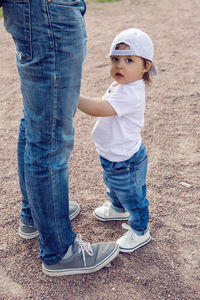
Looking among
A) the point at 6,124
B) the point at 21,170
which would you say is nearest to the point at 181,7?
the point at 6,124

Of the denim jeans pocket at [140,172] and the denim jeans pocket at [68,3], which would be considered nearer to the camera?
the denim jeans pocket at [68,3]

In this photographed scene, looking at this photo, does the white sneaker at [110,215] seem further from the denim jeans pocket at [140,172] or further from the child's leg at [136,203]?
the denim jeans pocket at [140,172]

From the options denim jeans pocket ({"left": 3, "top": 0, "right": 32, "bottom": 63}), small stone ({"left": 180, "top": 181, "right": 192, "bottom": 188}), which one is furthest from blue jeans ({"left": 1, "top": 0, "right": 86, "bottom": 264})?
small stone ({"left": 180, "top": 181, "right": 192, "bottom": 188})

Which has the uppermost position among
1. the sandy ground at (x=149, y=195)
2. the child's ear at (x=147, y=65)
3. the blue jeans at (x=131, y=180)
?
the child's ear at (x=147, y=65)

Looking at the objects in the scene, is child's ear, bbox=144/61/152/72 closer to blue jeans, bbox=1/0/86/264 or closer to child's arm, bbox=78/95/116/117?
child's arm, bbox=78/95/116/117

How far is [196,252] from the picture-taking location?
8.30 feet

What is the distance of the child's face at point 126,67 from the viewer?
2.16m

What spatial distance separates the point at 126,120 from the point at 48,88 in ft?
1.81

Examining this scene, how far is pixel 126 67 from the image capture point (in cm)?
216

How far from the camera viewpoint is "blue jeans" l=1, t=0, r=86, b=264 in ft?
5.65

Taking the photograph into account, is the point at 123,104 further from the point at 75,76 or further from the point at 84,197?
the point at 84,197

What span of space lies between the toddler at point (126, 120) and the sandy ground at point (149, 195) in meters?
0.23

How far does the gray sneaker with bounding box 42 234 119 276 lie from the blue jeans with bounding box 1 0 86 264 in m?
0.18

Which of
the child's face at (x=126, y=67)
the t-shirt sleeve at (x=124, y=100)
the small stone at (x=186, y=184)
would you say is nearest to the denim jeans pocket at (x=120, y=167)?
the t-shirt sleeve at (x=124, y=100)
